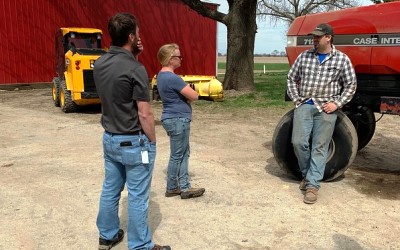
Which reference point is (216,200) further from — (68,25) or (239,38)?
(68,25)

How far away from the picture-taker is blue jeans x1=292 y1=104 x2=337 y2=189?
4441 mm

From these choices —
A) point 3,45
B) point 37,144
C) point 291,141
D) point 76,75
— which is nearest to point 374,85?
point 291,141

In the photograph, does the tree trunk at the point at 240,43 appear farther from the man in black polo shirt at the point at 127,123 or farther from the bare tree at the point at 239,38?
the man in black polo shirt at the point at 127,123

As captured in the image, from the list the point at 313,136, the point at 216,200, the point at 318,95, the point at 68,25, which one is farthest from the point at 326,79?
the point at 68,25

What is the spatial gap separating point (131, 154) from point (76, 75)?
7895 millimetres

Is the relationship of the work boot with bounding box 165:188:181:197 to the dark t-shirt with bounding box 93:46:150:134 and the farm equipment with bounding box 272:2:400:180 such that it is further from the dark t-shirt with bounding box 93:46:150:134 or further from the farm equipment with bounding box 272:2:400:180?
the dark t-shirt with bounding box 93:46:150:134

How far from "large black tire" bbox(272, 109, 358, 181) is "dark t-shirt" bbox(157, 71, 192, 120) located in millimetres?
1332

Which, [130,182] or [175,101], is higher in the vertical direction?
[175,101]

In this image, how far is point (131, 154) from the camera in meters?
2.96

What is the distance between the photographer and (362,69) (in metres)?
4.86

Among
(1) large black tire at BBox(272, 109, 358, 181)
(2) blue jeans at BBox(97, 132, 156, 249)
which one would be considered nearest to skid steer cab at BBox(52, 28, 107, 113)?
(1) large black tire at BBox(272, 109, 358, 181)

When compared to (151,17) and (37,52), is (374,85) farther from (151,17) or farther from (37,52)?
(151,17)

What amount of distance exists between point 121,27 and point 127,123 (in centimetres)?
65

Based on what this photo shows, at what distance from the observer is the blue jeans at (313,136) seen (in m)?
4.44
